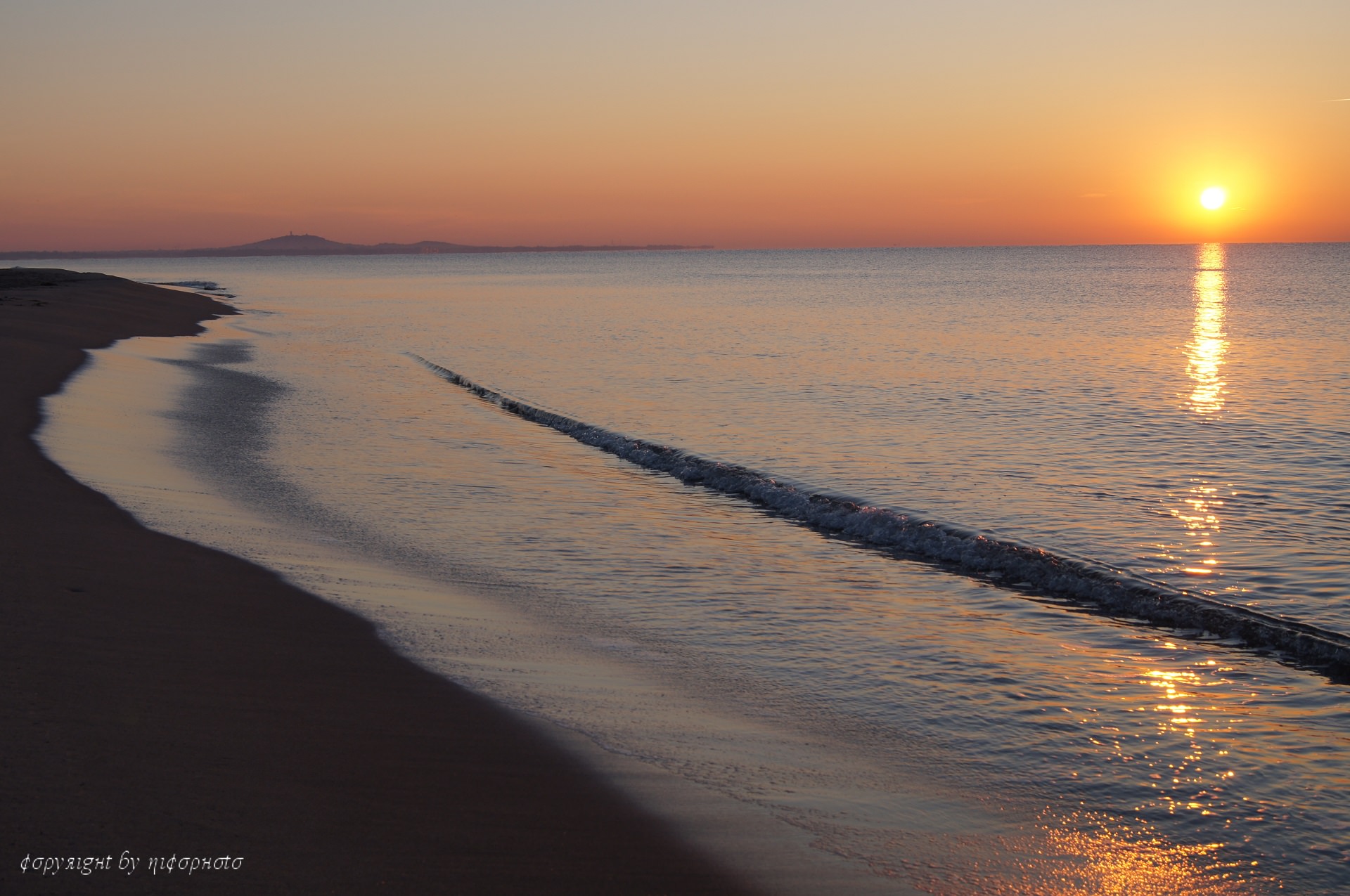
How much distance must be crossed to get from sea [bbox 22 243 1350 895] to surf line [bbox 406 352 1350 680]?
0.14ft

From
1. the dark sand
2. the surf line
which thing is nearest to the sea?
the surf line

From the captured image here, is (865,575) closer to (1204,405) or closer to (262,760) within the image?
(262,760)

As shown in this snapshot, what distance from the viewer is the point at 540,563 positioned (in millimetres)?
10414

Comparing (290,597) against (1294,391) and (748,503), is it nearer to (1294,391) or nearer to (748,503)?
(748,503)

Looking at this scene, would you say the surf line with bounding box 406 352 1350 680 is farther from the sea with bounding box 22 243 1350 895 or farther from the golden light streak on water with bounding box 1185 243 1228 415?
the golden light streak on water with bounding box 1185 243 1228 415

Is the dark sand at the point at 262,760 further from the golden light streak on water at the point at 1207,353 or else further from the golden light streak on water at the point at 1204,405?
the golden light streak on water at the point at 1207,353

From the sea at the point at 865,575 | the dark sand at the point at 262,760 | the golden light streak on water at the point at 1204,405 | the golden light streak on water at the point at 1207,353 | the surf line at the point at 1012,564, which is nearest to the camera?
the dark sand at the point at 262,760

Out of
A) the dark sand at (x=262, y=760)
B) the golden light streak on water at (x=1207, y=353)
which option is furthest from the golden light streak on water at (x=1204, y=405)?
the dark sand at (x=262, y=760)

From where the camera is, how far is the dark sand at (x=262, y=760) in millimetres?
4465

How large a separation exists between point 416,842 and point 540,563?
18.9 ft

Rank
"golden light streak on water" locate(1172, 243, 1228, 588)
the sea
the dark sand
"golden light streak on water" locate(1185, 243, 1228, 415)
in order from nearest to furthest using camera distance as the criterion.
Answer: the dark sand → the sea → "golden light streak on water" locate(1172, 243, 1228, 588) → "golden light streak on water" locate(1185, 243, 1228, 415)

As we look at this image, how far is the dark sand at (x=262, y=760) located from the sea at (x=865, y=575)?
0.47m

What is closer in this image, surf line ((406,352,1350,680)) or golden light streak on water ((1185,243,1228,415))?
surf line ((406,352,1350,680))

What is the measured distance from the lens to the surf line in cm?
845
